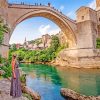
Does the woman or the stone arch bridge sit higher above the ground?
the stone arch bridge

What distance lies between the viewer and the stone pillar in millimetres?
30656

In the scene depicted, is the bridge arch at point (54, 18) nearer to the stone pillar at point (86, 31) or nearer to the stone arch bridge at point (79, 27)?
the stone arch bridge at point (79, 27)

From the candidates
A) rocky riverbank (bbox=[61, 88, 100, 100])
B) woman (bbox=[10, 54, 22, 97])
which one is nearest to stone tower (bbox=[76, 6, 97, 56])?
rocky riverbank (bbox=[61, 88, 100, 100])

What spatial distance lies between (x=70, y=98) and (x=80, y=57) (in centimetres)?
2028

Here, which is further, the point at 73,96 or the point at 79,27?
the point at 79,27

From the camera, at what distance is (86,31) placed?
3098cm

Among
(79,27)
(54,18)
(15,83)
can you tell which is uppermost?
(54,18)

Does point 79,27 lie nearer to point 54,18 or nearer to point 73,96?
point 54,18

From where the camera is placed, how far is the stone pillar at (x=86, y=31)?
30.7 metres

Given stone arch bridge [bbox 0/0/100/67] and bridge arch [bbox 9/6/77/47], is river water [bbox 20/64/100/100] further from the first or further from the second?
stone arch bridge [bbox 0/0/100/67]

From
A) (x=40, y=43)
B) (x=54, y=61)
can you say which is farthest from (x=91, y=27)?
(x=40, y=43)

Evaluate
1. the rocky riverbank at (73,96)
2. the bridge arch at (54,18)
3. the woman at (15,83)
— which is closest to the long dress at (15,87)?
the woman at (15,83)

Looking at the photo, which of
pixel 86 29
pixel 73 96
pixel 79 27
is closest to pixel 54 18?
pixel 79 27

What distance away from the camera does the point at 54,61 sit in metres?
40.3
